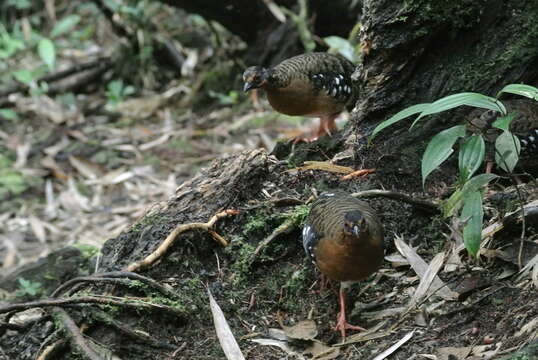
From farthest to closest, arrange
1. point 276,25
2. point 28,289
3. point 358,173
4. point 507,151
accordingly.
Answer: point 276,25, point 28,289, point 358,173, point 507,151

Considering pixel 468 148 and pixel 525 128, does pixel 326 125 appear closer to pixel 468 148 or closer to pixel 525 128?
pixel 525 128

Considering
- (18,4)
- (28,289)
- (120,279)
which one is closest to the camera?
(120,279)

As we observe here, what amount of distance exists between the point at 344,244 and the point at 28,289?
8.05 ft

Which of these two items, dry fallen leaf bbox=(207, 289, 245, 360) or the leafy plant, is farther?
dry fallen leaf bbox=(207, 289, 245, 360)

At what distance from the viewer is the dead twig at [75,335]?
10.9 feet

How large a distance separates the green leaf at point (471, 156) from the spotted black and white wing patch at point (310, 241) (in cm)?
95

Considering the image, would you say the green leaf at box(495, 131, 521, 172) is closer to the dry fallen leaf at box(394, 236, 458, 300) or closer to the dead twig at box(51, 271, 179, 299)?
the dry fallen leaf at box(394, 236, 458, 300)

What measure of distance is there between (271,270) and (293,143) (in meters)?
1.25

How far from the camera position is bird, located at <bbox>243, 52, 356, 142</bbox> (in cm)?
581

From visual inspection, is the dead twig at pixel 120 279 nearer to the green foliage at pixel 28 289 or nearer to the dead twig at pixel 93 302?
the dead twig at pixel 93 302

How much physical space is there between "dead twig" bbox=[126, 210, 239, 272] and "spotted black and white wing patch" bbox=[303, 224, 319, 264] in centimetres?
49

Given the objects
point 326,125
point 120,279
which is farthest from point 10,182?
point 120,279

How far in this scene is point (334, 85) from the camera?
19.1 feet

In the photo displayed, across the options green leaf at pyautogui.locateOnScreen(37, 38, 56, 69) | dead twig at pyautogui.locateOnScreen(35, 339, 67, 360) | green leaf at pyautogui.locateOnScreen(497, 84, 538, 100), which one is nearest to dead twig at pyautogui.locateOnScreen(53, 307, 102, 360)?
dead twig at pyautogui.locateOnScreen(35, 339, 67, 360)
